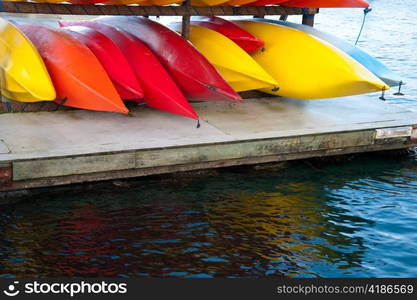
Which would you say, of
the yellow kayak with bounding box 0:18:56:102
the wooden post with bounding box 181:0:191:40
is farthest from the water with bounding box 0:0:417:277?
the wooden post with bounding box 181:0:191:40

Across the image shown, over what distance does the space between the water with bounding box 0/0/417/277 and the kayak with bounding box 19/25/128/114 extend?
84 centimetres

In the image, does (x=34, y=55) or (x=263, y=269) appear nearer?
(x=263, y=269)

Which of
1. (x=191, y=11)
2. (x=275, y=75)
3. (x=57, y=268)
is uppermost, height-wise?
(x=191, y=11)

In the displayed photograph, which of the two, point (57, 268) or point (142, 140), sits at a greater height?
point (142, 140)

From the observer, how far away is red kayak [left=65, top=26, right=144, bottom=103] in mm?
6832

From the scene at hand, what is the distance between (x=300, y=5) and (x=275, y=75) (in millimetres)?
1045

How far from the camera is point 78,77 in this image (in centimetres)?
672

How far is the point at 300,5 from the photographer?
8.33 m

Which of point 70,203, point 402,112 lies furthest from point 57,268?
point 402,112

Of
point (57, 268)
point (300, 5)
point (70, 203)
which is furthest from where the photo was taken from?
point (300, 5)

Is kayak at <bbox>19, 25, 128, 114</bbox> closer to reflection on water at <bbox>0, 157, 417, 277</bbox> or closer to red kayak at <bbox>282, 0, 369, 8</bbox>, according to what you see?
reflection on water at <bbox>0, 157, 417, 277</bbox>

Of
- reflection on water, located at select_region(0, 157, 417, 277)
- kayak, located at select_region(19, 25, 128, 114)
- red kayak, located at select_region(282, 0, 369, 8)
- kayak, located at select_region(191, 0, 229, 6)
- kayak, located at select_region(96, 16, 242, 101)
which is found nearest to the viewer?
reflection on water, located at select_region(0, 157, 417, 277)

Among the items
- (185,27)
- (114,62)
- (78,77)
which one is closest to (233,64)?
(185,27)

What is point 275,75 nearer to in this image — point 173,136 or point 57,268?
point 173,136
